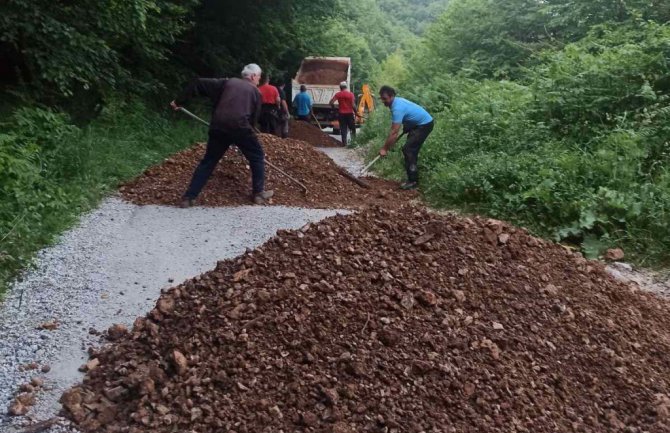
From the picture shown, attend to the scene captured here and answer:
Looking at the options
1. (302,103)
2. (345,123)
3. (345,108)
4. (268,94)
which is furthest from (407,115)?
(302,103)

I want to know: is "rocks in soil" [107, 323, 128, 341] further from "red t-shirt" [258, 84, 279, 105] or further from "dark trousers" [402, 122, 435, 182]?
"red t-shirt" [258, 84, 279, 105]

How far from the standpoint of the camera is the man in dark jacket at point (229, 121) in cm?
802

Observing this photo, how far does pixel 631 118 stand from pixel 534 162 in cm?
194

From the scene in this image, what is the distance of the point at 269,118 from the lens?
51.5 ft

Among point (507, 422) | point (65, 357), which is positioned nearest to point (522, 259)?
point (507, 422)

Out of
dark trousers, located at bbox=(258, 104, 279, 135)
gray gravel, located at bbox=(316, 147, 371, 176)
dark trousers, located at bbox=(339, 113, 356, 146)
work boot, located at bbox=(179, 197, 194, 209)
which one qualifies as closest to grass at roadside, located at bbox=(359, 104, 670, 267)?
gray gravel, located at bbox=(316, 147, 371, 176)

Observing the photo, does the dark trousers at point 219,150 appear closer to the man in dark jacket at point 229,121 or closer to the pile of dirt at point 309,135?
the man in dark jacket at point 229,121

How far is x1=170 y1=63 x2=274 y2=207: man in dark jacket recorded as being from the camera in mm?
8023

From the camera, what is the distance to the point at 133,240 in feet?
21.8

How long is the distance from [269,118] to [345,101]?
10.6 ft

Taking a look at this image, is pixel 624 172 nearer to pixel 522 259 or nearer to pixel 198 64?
pixel 522 259

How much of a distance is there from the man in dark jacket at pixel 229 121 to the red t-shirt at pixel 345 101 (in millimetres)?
9785

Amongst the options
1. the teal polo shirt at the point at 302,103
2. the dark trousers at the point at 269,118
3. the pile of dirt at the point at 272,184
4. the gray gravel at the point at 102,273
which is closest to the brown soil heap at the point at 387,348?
the gray gravel at the point at 102,273

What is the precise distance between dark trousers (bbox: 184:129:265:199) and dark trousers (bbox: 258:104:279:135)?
730cm
